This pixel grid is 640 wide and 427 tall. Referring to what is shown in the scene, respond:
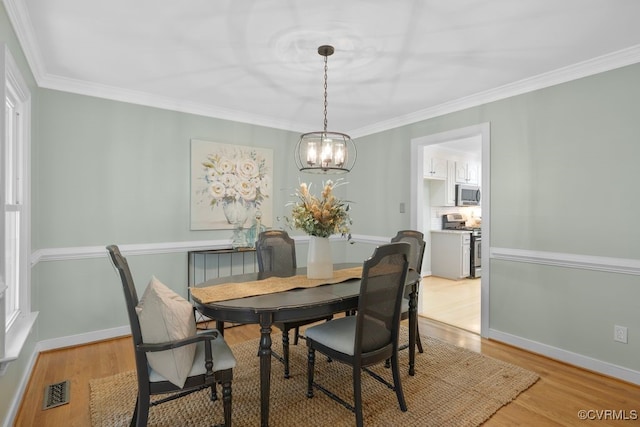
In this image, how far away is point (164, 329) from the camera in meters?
1.68

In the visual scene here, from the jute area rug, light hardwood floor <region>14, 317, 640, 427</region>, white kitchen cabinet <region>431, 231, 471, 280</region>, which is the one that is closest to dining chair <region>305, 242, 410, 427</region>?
the jute area rug

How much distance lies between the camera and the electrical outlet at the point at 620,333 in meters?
2.62

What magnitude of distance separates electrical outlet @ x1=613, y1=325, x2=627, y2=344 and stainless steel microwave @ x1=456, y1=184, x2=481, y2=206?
404 centimetres

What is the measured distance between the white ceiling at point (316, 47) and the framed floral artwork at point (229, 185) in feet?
1.92

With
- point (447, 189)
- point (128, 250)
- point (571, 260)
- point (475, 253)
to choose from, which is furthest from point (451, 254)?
point (128, 250)

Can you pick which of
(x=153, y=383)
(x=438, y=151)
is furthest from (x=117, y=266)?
(x=438, y=151)

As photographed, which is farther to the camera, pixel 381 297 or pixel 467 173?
pixel 467 173

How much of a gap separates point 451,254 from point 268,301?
4.97m

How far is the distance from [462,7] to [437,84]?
1248 mm

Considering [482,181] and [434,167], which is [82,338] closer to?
[482,181]

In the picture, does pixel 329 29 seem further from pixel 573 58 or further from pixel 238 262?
pixel 238 262

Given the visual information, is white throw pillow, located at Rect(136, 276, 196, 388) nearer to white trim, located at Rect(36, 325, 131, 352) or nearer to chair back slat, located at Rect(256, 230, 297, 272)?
chair back slat, located at Rect(256, 230, 297, 272)

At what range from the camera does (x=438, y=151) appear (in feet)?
20.4

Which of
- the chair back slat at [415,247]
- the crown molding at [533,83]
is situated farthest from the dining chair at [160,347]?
the crown molding at [533,83]
